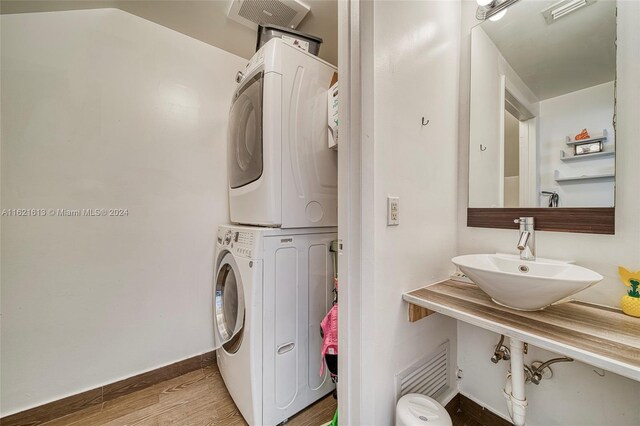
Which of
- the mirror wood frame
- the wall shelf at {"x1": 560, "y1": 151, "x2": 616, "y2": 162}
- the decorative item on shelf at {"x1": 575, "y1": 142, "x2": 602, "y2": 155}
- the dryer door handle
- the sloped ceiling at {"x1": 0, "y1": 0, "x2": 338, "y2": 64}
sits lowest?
the dryer door handle

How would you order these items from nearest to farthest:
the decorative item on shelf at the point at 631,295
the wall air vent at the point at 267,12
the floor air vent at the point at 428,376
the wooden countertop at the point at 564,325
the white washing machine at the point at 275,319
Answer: the wooden countertop at the point at 564,325
the decorative item on shelf at the point at 631,295
the floor air vent at the point at 428,376
the white washing machine at the point at 275,319
the wall air vent at the point at 267,12

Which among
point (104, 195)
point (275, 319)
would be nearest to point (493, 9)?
point (275, 319)

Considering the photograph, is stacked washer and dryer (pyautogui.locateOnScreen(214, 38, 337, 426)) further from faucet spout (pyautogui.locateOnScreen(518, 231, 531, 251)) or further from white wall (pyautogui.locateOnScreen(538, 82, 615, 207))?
white wall (pyautogui.locateOnScreen(538, 82, 615, 207))

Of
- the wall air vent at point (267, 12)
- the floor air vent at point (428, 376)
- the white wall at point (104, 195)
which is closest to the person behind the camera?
the floor air vent at point (428, 376)

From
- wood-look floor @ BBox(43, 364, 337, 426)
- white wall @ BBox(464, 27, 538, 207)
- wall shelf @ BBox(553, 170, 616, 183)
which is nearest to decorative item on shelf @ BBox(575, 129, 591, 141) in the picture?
wall shelf @ BBox(553, 170, 616, 183)

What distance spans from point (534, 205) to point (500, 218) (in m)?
0.13

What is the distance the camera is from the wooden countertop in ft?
1.80

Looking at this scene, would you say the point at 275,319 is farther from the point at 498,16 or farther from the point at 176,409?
the point at 498,16

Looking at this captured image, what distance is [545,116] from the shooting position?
1.02 meters

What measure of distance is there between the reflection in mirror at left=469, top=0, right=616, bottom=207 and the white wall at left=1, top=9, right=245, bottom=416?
1679mm

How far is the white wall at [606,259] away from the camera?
2.68 ft

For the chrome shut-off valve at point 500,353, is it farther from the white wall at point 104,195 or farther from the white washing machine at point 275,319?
the white wall at point 104,195


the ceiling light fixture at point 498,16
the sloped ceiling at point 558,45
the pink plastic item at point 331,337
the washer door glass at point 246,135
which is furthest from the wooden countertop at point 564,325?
the ceiling light fixture at point 498,16

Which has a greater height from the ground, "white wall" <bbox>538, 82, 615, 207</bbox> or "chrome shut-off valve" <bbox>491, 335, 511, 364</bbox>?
"white wall" <bbox>538, 82, 615, 207</bbox>
